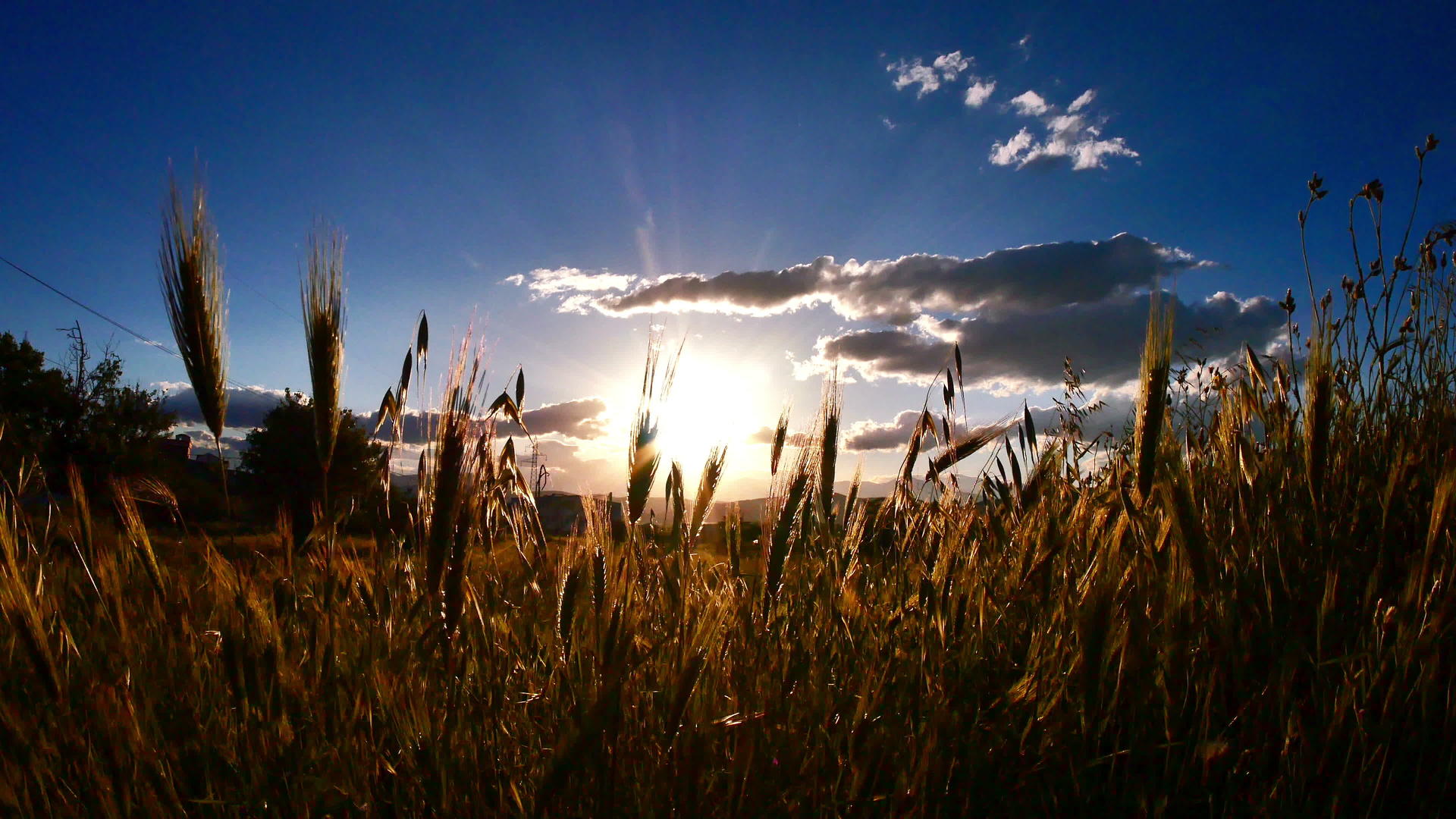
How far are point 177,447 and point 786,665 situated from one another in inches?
2060

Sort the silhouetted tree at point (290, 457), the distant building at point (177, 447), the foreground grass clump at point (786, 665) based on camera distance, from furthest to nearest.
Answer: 1. the distant building at point (177, 447)
2. the silhouetted tree at point (290, 457)
3. the foreground grass clump at point (786, 665)

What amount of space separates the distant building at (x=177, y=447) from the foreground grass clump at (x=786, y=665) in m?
42.8

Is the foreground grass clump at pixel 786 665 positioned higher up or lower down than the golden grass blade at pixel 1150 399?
lower down

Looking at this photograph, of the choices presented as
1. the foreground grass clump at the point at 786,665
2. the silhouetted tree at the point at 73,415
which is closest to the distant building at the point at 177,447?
the silhouetted tree at the point at 73,415

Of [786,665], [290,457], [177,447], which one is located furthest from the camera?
[177,447]

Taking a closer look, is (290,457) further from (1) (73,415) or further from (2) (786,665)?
(2) (786,665)

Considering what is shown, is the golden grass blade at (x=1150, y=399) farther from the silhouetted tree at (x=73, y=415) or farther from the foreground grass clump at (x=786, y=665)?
the silhouetted tree at (x=73, y=415)

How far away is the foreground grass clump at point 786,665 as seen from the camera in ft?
4.69

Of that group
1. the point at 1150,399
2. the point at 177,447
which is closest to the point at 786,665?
the point at 1150,399

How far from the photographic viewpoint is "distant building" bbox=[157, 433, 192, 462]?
38.0 m

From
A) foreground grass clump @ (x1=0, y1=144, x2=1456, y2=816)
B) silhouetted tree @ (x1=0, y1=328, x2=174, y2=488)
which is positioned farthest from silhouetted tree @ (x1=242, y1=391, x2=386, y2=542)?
foreground grass clump @ (x1=0, y1=144, x2=1456, y2=816)

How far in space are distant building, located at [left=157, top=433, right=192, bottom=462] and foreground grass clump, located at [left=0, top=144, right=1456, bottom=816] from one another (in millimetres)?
42804

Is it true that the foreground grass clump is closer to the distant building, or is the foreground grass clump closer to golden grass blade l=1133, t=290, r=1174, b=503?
golden grass blade l=1133, t=290, r=1174, b=503

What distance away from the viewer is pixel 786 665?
1.95 metres
